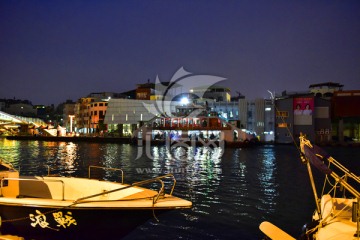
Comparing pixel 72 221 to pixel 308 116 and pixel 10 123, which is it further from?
pixel 308 116

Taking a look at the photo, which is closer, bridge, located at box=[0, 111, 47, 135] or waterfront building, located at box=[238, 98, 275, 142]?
bridge, located at box=[0, 111, 47, 135]

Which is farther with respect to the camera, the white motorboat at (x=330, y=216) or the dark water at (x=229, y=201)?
the dark water at (x=229, y=201)

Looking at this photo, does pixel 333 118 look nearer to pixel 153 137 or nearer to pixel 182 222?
pixel 153 137

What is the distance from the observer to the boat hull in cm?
801

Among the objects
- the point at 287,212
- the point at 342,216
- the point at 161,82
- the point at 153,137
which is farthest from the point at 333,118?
the point at 342,216

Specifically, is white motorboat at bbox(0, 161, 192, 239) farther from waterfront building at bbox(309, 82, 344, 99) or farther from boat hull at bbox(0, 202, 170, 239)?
waterfront building at bbox(309, 82, 344, 99)

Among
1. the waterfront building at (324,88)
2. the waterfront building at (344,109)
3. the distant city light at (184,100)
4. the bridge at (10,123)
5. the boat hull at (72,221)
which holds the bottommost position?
the boat hull at (72,221)

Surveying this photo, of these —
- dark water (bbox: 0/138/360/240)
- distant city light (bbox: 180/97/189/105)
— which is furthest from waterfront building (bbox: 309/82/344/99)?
dark water (bbox: 0/138/360/240)

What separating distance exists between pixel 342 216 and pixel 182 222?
6197mm

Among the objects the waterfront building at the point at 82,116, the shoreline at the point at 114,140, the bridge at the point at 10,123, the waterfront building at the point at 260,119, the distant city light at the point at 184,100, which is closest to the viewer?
the bridge at the point at 10,123

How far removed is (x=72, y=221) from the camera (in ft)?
26.8

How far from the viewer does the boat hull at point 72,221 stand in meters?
8.01

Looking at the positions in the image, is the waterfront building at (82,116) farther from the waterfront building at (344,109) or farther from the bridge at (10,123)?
the bridge at (10,123)

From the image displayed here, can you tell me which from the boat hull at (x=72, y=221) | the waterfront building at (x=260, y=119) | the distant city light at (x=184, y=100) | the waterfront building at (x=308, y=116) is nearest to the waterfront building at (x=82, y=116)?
the distant city light at (x=184, y=100)
